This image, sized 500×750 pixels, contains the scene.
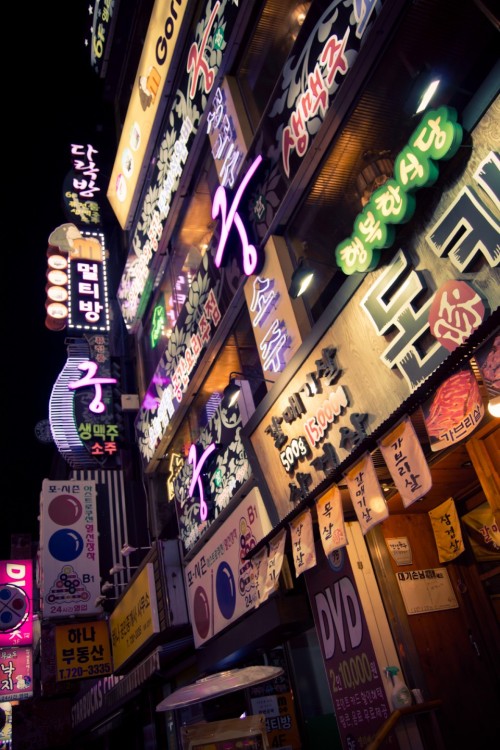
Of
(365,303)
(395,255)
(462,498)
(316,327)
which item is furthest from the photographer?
(462,498)

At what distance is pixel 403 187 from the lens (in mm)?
5520

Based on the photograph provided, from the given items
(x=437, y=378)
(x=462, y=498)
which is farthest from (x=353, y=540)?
(x=437, y=378)

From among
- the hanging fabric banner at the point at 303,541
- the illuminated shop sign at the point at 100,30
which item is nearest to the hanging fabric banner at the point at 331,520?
the hanging fabric banner at the point at 303,541

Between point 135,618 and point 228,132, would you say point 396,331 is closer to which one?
point 228,132

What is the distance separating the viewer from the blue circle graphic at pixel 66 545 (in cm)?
1416

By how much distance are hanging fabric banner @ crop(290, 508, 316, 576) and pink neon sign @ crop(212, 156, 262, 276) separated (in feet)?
14.0

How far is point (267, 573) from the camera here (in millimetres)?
7801

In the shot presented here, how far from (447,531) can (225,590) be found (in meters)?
4.00

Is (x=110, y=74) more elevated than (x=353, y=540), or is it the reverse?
(x=110, y=74)

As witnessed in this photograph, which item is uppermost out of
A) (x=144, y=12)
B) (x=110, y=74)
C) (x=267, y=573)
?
(x=110, y=74)

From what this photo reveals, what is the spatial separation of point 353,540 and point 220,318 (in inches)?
211

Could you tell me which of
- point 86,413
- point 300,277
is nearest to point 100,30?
point 86,413

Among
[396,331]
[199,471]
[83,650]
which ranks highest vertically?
[199,471]

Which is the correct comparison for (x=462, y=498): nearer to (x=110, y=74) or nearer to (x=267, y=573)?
(x=267, y=573)
